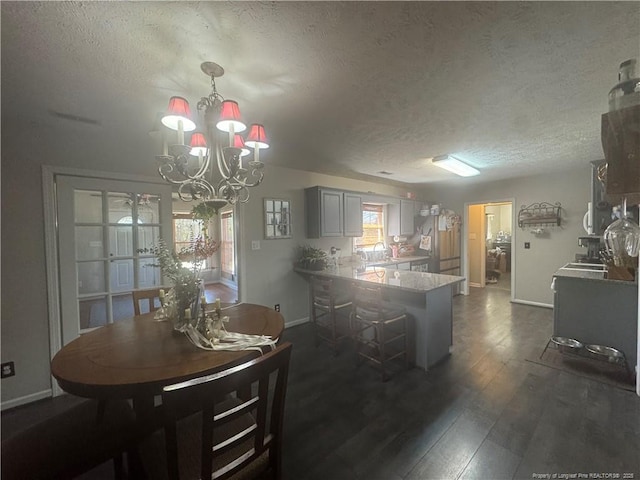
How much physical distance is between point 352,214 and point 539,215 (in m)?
3.20

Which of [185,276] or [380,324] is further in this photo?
[380,324]

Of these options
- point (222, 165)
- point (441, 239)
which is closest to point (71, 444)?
point (222, 165)

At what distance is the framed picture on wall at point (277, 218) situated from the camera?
3572 millimetres

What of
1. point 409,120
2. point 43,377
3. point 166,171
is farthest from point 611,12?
point 43,377

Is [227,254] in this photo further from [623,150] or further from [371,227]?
[623,150]

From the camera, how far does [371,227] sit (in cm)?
511

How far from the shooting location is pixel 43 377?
2.27m

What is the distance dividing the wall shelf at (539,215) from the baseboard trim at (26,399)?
6585mm

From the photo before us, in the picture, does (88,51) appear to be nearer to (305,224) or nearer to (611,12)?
(611,12)

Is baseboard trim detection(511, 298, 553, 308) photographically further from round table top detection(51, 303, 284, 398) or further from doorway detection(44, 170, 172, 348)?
doorway detection(44, 170, 172, 348)

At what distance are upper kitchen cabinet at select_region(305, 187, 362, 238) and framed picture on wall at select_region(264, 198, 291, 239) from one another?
35cm

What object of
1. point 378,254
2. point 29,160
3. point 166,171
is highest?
point 29,160

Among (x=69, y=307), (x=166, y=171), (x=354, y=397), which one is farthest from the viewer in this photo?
(x=69, y=307)

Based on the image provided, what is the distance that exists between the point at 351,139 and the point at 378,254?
2637mm
